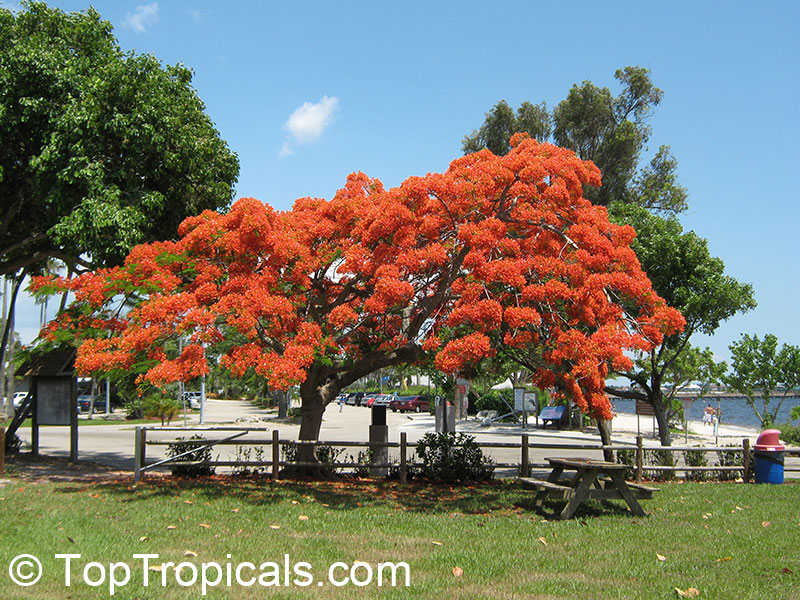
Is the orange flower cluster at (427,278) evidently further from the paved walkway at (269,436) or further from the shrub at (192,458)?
the paved walkway at (269,436)

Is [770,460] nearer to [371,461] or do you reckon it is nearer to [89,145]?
[371,461]

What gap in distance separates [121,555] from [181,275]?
19.9 ft

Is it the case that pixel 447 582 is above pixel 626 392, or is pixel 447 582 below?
below

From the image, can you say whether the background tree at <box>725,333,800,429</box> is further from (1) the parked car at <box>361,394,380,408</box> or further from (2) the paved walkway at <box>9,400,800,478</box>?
(1) the parked car at <box>361,394,380,408</box>

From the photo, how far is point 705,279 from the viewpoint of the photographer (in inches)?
597

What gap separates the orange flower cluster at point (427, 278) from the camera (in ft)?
31.2

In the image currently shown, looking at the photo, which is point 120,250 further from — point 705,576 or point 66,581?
point 705,576

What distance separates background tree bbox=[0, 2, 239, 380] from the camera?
13352mm

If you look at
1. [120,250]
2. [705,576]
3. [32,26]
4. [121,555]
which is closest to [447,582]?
[705,576]

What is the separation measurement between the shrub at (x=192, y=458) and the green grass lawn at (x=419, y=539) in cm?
145

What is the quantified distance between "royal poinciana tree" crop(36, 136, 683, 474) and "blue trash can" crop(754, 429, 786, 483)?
235 inches

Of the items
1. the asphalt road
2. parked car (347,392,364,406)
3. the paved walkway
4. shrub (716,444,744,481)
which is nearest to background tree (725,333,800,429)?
the paved walkway

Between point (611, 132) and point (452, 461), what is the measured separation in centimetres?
2316

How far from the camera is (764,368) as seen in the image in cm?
3416
